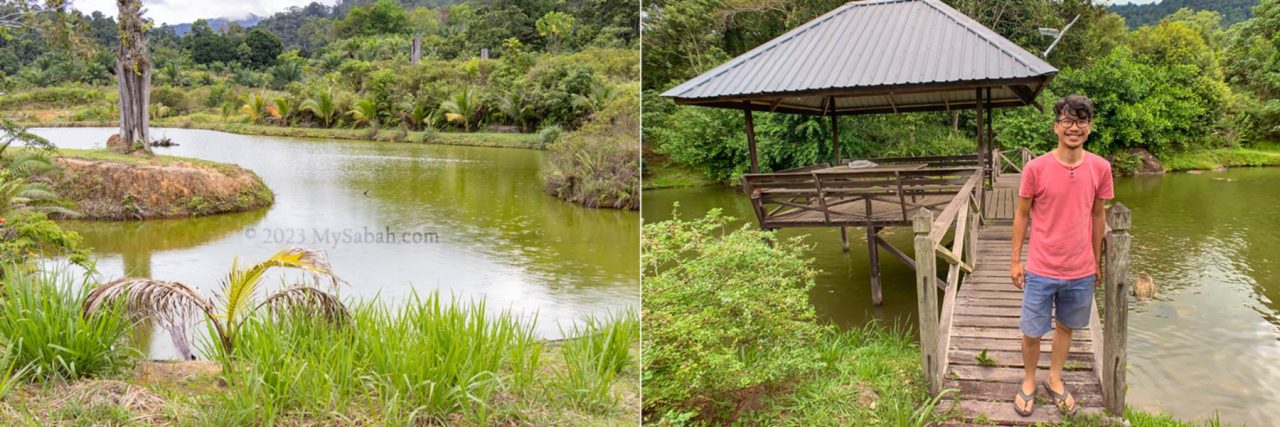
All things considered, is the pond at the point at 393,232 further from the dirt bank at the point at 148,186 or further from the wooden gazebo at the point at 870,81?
the wooden gazebo at the point at 870,81

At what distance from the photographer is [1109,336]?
3.02 meters

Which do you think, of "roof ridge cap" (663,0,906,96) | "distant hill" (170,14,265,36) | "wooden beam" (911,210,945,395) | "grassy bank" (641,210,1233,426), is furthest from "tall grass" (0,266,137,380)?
"distant hill" (170,14,265,36)

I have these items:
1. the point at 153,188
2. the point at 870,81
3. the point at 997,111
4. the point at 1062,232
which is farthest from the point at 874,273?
the point at 997,111

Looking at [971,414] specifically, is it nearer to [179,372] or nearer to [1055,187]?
[1055,187]

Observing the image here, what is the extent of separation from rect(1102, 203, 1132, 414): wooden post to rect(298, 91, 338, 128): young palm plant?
39.1 ft

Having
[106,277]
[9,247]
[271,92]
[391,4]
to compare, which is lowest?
[106,277]

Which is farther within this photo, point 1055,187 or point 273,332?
point 273,332

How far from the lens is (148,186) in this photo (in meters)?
8.19

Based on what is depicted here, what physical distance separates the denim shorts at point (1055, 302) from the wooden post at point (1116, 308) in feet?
0.27

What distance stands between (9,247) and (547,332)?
3.45 metres

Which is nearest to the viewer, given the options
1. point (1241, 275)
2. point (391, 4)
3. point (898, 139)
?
point (1241, 275)

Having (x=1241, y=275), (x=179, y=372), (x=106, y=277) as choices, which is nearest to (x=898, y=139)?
(x=1241, y=275)

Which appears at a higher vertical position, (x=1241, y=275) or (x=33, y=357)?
(x=33, y=357)

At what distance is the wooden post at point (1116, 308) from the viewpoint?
2.95 metres
